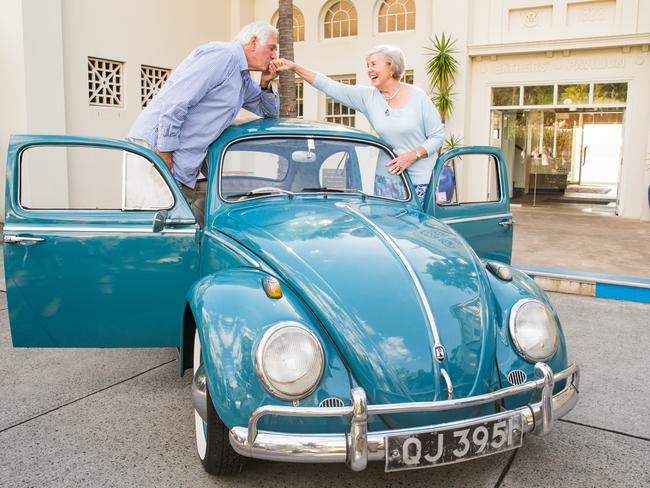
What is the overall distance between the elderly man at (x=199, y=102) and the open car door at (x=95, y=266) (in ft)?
1.03

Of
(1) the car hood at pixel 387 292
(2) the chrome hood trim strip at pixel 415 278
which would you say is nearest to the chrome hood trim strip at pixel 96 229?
(1) the car hood at pixel 387 292

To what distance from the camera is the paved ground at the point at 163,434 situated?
2.64 metres

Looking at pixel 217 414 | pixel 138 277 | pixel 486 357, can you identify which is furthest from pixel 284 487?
pixel 138 277

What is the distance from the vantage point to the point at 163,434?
10.1 feet

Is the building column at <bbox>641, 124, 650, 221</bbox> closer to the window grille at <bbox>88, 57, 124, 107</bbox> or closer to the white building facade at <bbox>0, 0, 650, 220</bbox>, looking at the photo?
the white building facade at <bbox>0, 0, 650, 220</bbox>

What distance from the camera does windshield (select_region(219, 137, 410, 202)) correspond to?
357cm

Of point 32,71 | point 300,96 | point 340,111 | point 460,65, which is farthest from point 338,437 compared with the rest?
point 300,96

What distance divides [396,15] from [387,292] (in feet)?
42.5

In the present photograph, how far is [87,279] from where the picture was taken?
10.9 ft

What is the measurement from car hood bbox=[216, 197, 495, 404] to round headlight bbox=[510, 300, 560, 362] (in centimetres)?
12

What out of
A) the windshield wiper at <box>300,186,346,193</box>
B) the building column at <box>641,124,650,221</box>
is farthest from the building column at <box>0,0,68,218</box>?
the building column at <box>641,124,650,221</box>

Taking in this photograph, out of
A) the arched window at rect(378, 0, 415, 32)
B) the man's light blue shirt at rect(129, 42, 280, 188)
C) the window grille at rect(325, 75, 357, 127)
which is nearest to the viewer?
the man's light blue shirt at rect(129, 42, 280, 188)

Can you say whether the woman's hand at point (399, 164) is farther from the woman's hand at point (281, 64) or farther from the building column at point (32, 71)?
the building column at point (32, 71)

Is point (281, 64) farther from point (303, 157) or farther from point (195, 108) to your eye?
point (303, 157)
